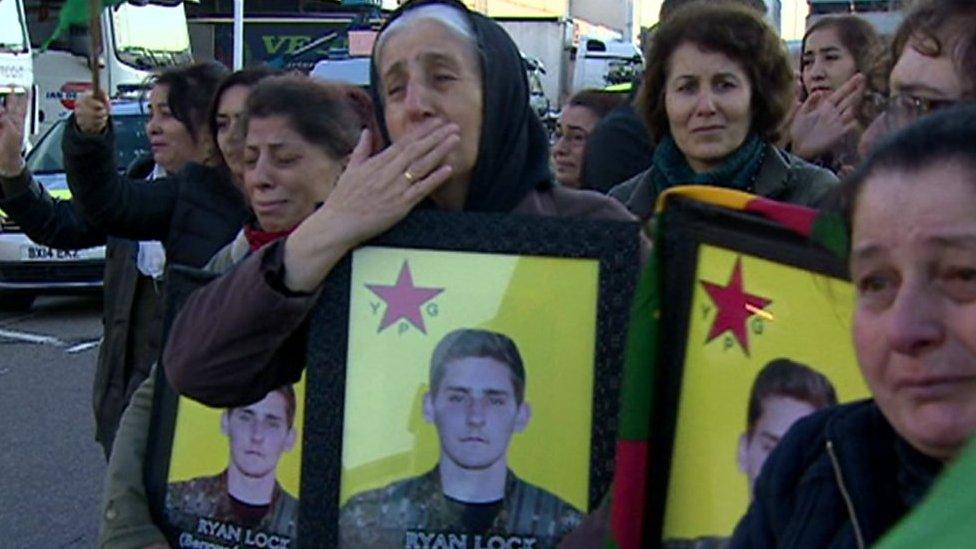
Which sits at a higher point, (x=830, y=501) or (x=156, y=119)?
(x=156, y=119)

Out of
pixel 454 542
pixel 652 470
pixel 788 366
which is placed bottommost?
pixel 454 542

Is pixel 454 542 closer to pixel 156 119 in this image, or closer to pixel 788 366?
pixel 788 366

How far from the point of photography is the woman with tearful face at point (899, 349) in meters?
1.42

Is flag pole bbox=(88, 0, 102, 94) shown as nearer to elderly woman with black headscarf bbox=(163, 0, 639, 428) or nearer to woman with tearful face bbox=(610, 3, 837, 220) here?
woman with tearful face bbox=(610, 3, 837, 220)

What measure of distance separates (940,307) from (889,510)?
251 mm

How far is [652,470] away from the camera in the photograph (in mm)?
1984

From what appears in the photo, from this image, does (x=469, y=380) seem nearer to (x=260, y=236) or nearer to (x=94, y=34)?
(x=260, y=236)

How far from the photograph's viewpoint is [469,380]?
2244mm

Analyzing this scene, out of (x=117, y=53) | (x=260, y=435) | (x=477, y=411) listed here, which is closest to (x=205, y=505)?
(x=260, y=435)

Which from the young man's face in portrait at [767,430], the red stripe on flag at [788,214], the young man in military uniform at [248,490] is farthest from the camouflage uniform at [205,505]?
the red stripe on flag at [788,214]

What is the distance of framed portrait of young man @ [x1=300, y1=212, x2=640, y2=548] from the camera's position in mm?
2217

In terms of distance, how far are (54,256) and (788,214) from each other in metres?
11.7

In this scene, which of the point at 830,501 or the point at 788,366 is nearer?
the point at 830,501

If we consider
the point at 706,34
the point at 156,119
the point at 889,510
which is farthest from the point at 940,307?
the point at 156,119
